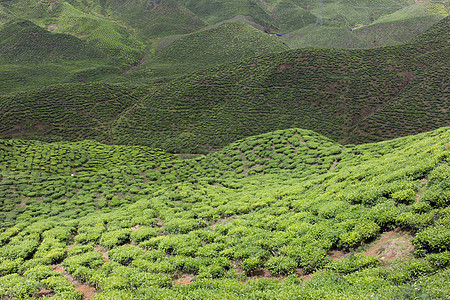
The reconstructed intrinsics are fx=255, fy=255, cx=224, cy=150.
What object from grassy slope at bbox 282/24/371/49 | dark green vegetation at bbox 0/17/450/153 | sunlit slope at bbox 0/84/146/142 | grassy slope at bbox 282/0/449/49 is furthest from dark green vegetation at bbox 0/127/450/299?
grassy slope at bbox 282/0/449/49

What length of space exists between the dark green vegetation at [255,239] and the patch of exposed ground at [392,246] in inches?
4.4

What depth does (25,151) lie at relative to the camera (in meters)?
40.6

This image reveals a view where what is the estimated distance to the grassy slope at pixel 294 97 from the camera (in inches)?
2226

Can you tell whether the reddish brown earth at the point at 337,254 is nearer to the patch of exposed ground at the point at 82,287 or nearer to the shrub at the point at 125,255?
the shrub at the point at 125,255

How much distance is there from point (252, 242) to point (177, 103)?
6099 cm

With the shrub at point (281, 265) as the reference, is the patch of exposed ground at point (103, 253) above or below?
below

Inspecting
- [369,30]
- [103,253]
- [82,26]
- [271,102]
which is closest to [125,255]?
[103,253]

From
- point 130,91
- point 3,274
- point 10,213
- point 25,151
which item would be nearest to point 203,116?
point 130,91

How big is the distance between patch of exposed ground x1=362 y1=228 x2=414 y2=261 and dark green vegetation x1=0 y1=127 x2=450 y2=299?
0.11 metres

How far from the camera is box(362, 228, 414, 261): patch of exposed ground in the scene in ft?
29.4

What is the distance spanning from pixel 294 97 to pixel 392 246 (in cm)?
5905

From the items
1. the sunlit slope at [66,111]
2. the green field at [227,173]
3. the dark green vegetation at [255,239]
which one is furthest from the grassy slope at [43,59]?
the dark green vegetation at [255,239]

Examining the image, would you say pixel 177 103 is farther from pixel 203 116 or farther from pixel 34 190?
pixel 34 190

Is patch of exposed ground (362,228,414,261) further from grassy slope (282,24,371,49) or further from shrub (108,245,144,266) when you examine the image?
grassy slope (282,24,371,49)
